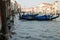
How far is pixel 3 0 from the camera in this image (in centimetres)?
1259

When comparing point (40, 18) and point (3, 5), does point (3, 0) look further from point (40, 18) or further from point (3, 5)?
point (40, 18)

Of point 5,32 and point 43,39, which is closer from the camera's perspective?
point 5,32

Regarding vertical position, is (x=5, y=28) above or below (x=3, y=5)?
below

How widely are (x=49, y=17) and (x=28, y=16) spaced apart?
6.52 meters

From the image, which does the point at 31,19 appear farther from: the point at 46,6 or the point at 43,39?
the point at 46,6

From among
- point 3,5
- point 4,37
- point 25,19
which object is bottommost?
point 25,19

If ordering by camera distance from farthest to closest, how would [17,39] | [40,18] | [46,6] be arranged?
[46,6] → [40,18] → [17,39]

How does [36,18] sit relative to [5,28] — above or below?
below

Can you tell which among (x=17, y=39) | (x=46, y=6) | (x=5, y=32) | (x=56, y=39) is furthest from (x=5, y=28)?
(x=46, y=6)

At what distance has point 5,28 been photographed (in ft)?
42.7

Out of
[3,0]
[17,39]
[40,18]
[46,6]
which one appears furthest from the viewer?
[46,6]

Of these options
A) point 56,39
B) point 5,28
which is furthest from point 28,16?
point 5,28

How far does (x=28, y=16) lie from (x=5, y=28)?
57.5 metres

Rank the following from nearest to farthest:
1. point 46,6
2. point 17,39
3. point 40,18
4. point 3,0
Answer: point 3,0 → point 17,39 → point 40,18 → point 46,6
